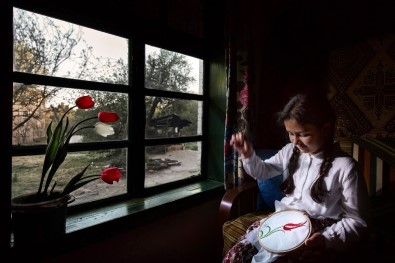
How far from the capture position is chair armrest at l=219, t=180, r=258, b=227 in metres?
1.54

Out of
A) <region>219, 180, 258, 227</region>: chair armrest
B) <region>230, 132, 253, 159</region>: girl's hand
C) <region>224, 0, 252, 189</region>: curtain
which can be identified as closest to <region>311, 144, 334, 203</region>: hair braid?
<region>230, 132, 253, 159</region>: girl's hand

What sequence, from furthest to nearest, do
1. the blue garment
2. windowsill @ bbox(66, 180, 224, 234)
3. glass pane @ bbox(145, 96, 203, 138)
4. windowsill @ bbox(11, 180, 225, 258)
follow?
glass pane @ bbox(145, 96, 203, 138) → the blue garment → windowsill @ bbox(66, 180, 224, 234) → windowsill @ bbox(11, 180, 225, 258)

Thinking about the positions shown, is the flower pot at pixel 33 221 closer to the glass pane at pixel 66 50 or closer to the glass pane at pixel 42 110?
the glass pane at pixel 42 110

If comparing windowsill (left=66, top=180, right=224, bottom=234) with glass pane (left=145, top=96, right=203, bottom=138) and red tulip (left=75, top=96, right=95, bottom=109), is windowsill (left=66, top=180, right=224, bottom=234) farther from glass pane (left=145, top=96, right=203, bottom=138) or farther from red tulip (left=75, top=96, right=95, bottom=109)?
red tulip (left=75, top=96, right=95, bottom=109)

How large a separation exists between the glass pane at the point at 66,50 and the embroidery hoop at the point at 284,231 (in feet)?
4.02

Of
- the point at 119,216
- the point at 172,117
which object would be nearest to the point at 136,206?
the point at 119,216

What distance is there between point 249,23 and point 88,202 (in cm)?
171

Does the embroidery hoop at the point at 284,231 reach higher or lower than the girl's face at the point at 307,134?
lower

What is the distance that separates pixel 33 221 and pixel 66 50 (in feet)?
2.96

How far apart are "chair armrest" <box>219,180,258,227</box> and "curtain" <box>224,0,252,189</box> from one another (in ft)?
0.41

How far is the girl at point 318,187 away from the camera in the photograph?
0.99 meters

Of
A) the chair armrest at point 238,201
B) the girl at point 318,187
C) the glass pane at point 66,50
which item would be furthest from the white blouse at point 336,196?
the glass pane at point 66,50

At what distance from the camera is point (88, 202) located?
1512mm

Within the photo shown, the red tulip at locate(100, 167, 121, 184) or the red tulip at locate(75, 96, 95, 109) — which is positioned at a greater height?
the red tulip at locate(75, 96, 95, 109)
